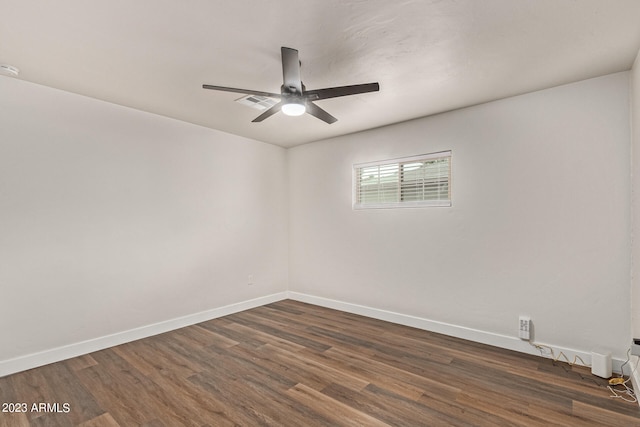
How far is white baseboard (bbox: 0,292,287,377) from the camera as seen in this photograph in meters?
2.64

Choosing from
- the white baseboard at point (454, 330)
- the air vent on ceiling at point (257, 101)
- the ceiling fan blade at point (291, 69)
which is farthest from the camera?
the air vent on ceiling at point (257, 101)

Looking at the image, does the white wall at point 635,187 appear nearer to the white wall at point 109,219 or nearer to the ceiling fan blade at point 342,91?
the ceiling fan blade at point 342,91

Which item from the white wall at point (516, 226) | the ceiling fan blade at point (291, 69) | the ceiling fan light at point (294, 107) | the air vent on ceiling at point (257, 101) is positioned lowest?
Answer: the white wall at point (516, 226)

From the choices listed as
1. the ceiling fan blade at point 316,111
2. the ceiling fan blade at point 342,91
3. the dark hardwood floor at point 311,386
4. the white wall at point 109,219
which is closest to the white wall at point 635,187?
the dark hardwood floor at point 311,386

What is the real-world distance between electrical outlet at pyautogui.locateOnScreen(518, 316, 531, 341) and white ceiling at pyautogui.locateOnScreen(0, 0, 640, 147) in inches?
85.6

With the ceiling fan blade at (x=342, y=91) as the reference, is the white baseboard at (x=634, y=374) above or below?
below

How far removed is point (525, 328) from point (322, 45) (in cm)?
309

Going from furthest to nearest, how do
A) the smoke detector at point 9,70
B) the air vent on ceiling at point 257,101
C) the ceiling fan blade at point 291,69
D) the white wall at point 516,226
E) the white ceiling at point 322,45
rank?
1. the air vent on ceiling at point 257,101
2. the white wall at point 516,226
3. the smoke detector at point 9,70
4. the ceiling fan blade at point 291,69
5. the white ceiling at point 322,45

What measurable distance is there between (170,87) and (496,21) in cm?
264

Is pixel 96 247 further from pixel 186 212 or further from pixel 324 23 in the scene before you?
pixel 324 23

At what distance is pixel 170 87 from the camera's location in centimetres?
286

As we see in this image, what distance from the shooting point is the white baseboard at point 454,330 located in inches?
109

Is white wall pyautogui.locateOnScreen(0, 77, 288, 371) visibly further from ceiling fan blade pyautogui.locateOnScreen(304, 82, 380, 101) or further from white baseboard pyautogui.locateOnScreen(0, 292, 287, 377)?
ceiling fan blade pyautogui.locateOnScreen(304, 82, 380, 101)

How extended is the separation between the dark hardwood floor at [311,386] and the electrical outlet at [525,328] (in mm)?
200
